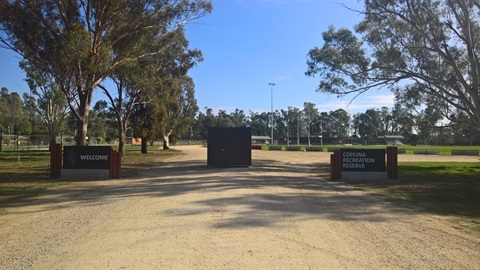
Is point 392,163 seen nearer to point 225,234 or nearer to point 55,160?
point 225,234

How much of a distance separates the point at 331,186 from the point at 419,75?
12.0 meters

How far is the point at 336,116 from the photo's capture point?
498 feet

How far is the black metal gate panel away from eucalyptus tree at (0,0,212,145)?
23.8 ft

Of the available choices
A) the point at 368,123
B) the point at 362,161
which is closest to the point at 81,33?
the point at 362,161

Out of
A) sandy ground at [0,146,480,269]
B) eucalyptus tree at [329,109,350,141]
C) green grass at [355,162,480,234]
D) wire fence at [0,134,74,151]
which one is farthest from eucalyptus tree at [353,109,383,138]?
sandy ground at [0,146,480,269]

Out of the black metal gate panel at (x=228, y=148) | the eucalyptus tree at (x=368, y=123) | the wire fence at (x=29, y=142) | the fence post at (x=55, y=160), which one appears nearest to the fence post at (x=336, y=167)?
the black metal gate panel at (x=228, y=148)

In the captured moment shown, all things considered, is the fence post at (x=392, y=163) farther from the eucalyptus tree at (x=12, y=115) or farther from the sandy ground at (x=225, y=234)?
the eucalyptus tree at (x=12, y=115)

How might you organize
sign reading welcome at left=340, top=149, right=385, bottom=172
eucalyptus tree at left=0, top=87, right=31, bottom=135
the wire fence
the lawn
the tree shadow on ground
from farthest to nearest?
eucalyptus tree at left=0, top=87, right=31, bottom=135
the wire fence
sign reading welcome at left=340, top=149, right=385, bottom=172
the lawn
the tree shadow on ground

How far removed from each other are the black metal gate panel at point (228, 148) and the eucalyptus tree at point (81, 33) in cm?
726

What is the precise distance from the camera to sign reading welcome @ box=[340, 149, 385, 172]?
1788 centimetres

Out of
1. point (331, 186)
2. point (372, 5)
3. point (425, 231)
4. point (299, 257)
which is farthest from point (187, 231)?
point (372, 5)

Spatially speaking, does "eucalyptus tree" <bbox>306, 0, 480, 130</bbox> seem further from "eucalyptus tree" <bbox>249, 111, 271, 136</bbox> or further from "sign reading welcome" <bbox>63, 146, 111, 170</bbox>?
"eucalyptus tree" <bbox>249, 111, 271, 136</bbox>

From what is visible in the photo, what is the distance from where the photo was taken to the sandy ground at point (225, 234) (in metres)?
5.55

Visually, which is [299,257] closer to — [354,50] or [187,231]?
[187,231]
